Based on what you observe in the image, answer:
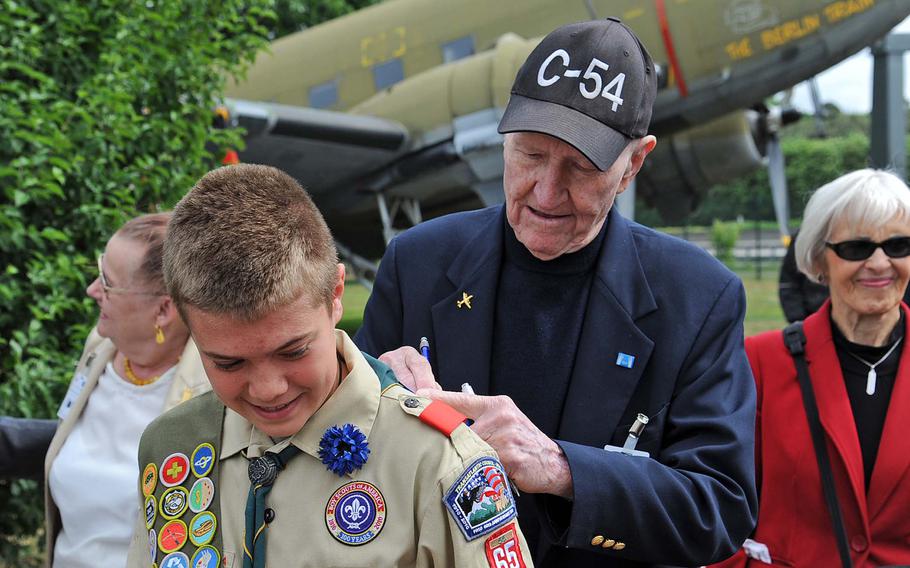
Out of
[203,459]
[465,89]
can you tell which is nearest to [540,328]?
[203,459]

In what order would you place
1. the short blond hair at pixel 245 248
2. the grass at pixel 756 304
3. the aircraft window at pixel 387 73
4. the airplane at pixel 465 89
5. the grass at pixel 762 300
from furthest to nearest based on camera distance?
the grass at pixel 762 300 < the grass at pixel 756 304 < the aircraft window at pixel 387 73 < the airplane at pixel 465 89 < the short blond hair at pixel 245 248

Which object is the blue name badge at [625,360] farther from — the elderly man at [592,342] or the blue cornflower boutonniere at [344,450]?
the blue cornflower boutonniere at [344,450]

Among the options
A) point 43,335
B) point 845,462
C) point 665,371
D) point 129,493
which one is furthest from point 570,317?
point 43,335

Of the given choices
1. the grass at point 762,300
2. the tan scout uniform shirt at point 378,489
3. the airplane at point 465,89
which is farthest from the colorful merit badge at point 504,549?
the airplane at point 465,89

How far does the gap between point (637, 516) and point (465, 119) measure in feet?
33.7

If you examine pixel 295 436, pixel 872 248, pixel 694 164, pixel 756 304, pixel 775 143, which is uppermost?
pixel 295 436

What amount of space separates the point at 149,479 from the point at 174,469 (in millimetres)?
73

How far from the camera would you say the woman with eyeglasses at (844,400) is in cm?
274

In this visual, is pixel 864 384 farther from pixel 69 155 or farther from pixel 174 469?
pixel 69 155

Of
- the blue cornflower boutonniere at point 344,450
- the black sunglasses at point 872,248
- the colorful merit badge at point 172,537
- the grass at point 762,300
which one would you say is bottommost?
the grass at point 762,300

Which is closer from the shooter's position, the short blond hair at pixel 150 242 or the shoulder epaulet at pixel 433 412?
the shoulder epaulet at pixel 433 412

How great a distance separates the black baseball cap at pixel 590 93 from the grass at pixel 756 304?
694 cm

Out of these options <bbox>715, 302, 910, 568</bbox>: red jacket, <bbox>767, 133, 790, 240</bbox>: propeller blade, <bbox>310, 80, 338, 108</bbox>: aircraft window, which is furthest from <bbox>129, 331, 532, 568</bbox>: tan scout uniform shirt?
<bbox>767, 133, 790, 240</bbox>: propeller blade

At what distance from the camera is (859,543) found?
2.72 meters
